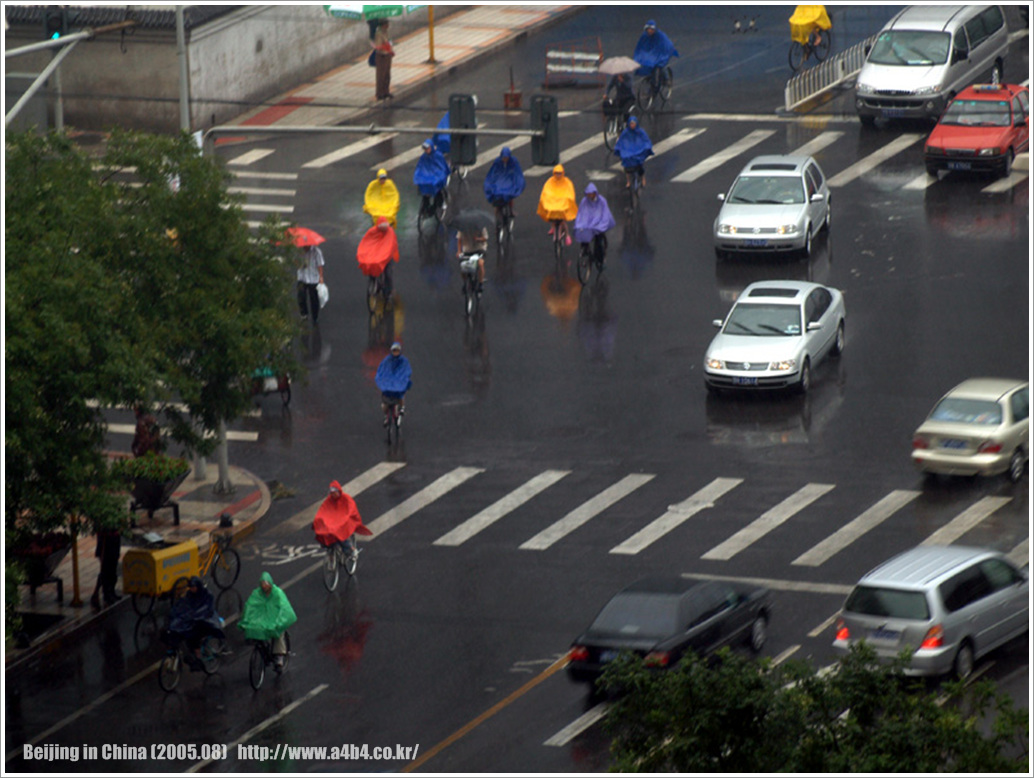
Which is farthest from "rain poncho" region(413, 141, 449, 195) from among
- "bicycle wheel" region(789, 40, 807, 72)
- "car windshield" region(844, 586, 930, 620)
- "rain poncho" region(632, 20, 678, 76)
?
"car windshield" region(844, 586, 930, 620)

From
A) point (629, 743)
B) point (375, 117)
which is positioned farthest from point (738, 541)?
point (375, 117)

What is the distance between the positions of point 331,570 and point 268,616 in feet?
9.48

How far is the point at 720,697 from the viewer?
1405 centimetres

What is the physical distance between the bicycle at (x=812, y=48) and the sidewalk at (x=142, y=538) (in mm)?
25534

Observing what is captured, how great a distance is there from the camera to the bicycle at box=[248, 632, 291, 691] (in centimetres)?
2398

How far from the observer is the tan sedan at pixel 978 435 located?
A: 28656mm

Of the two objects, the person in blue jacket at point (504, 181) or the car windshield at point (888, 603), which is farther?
the person in blue jacket at point (504, 181)

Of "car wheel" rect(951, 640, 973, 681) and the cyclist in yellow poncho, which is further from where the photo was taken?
the cyclist in yellow poncho

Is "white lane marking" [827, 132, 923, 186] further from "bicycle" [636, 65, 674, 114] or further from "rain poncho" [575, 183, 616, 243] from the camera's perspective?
"rain poncho" [575, 183, 616, 243]

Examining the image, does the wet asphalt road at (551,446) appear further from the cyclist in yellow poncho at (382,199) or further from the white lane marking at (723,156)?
the cyclist in yellow poncho at (382,199)

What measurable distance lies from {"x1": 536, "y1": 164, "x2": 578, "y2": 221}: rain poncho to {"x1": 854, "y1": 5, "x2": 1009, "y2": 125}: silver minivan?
Answer: 10.5 metres

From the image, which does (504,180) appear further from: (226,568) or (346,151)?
(226,568)

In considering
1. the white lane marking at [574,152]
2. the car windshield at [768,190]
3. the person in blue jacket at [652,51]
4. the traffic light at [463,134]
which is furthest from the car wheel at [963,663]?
the person in blue jacket at [652,51]

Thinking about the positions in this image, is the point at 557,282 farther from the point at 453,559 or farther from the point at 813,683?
the point at 813,683
